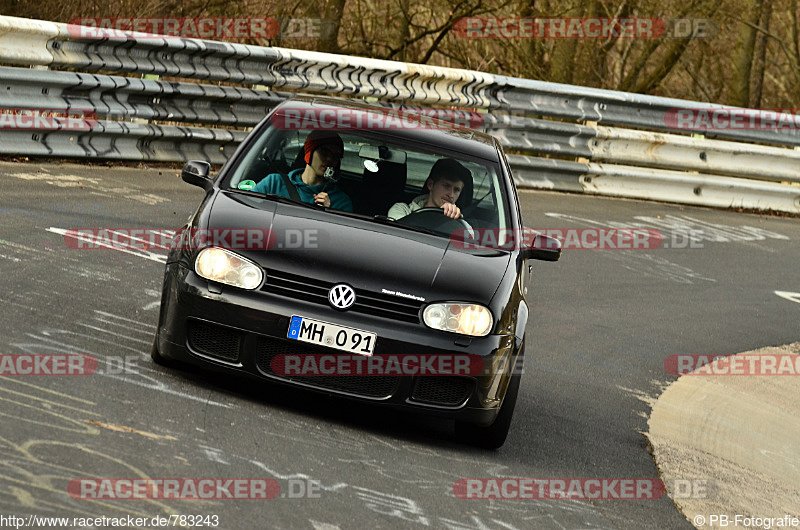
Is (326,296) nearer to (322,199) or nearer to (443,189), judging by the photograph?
(322,199)

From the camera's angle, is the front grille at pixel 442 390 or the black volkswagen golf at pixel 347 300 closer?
the black volkswagen golf at pixel 347 300

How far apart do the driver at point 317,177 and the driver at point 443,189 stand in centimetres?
33

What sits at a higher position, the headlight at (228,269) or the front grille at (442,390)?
the headlight at (228,269)

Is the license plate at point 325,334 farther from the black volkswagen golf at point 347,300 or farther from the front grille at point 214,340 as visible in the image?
the front grille at point 214,340

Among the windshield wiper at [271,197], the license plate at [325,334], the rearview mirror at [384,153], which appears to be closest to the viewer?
the license plate at [325,334]

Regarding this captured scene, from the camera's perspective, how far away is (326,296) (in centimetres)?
592

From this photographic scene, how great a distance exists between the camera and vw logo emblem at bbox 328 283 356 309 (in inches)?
232

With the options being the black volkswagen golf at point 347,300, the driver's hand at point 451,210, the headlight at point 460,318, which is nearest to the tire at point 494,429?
the black volkswagen golf at point 347,300

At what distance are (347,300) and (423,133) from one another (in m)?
1.84

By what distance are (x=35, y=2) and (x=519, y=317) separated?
11.1 metres

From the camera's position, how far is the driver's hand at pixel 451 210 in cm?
700

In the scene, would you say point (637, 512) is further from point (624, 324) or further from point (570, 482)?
point (624, 324)

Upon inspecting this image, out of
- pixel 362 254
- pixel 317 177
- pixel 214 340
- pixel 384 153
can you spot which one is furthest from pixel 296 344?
pixel 384 153

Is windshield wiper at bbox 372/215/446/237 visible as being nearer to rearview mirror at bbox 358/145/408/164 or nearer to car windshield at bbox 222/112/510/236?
car windshield at bbox 222/112/510/236
